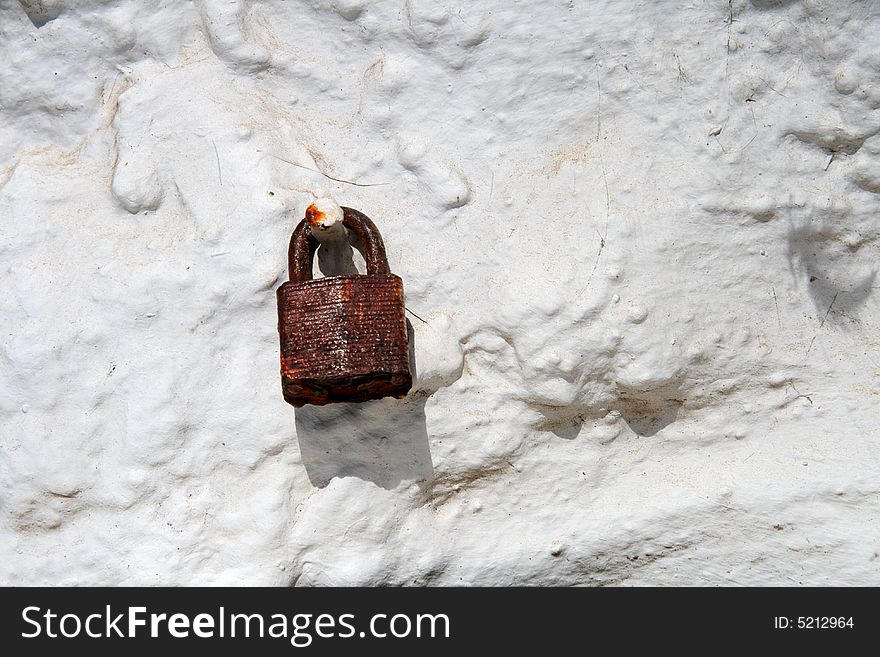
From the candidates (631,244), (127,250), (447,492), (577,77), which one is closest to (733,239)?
(631,244)

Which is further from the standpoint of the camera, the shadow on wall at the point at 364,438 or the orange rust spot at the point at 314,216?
the shadow on wall at the point at 364,438

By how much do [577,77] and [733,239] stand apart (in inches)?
23.2

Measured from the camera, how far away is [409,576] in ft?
7.32

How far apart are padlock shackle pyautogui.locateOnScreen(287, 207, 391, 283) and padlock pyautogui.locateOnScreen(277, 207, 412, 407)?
3cm

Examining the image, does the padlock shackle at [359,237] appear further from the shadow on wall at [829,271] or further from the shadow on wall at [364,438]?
the shadow on wall at [829,271]

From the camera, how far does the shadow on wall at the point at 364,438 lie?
2158 millimetres

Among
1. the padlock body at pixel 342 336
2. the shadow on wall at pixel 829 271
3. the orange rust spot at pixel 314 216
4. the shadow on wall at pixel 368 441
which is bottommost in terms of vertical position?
the shadow on wall at pixel 368 441

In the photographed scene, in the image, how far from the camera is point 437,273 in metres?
2.16

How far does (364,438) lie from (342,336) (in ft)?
1.29

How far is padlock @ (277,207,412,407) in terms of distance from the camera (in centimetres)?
191

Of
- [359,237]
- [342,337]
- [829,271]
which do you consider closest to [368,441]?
[342,337]

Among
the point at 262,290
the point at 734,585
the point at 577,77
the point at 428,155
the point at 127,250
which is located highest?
the point at 577,77

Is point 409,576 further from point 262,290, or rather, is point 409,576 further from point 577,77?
point 577,77

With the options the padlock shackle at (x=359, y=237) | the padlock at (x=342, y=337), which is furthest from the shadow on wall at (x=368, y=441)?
the padlock shackle at (x=359, y=237)
